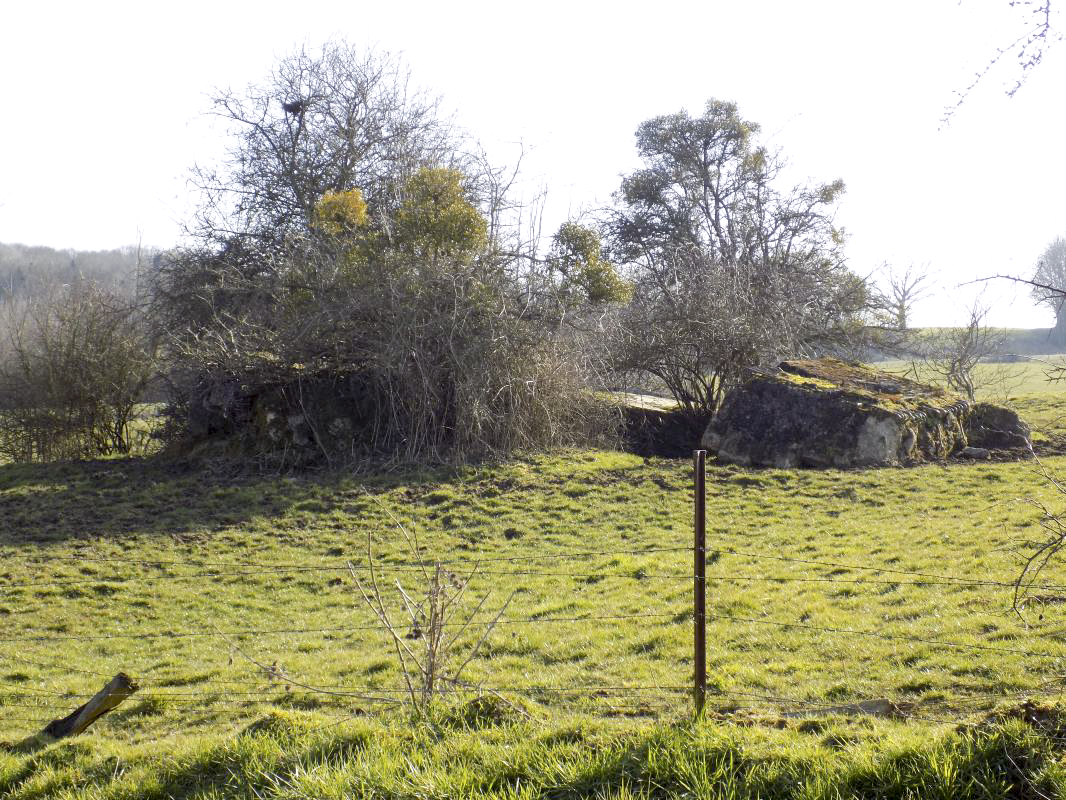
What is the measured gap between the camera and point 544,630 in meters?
7.48

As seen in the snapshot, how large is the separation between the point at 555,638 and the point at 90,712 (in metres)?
3.31

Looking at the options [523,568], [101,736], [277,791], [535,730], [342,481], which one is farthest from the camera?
[342,481]

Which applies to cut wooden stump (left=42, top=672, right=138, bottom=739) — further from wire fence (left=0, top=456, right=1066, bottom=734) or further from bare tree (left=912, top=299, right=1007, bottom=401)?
bare tree (left=912, top=299, right=1007, bottom=401)

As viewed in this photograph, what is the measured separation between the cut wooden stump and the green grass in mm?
187

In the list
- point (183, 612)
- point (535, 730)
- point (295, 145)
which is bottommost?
point (183, 612)

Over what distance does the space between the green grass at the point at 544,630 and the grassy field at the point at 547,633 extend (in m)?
0.02

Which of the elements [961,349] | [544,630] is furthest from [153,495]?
[961,349]

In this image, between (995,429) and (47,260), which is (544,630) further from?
(47,260)

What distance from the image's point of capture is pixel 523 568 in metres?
9.97

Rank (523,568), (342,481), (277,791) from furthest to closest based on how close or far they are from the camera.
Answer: (342,481) → (523,568) → (277,791)

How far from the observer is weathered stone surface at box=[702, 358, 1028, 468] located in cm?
1485

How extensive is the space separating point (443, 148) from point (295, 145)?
3346 mm

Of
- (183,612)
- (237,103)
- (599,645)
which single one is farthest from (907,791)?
(237,103)

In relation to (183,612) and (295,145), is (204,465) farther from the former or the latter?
(295,145)
